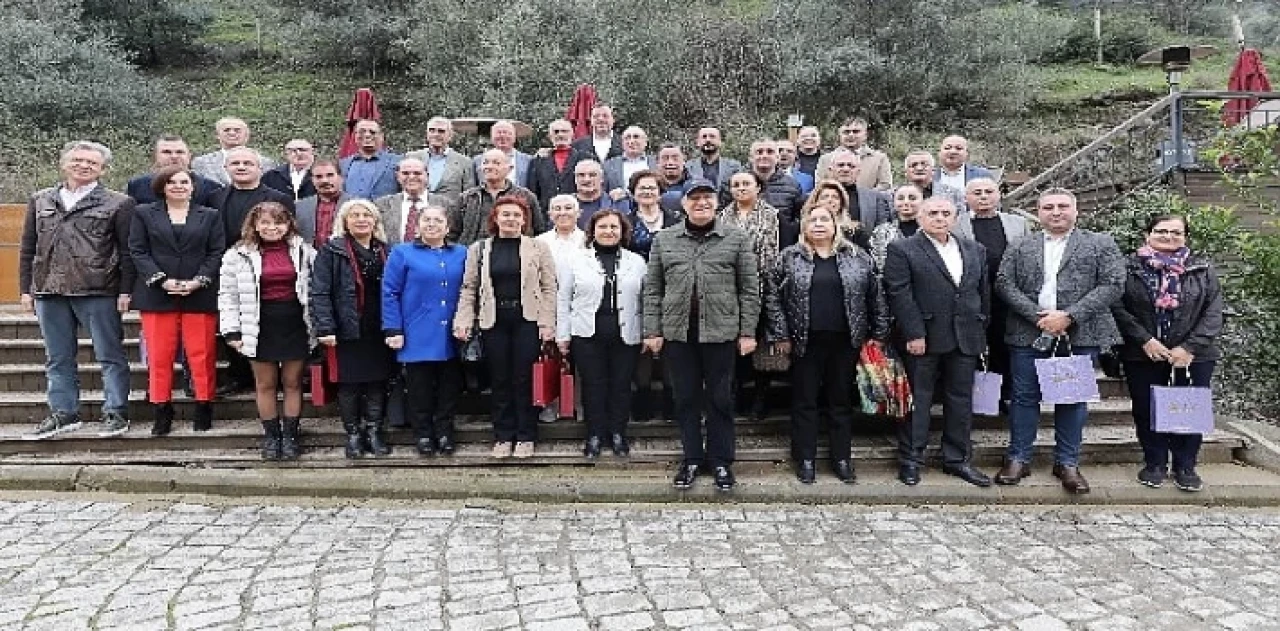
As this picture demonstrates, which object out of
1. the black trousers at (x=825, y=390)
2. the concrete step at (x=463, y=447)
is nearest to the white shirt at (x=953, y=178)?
the concrete step at (x=463, y=447)

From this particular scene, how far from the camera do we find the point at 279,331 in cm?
562

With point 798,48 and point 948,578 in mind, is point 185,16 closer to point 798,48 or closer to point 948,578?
point 798,48

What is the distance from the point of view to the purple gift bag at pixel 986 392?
559 cm

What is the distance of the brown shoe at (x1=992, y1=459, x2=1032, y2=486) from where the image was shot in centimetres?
552

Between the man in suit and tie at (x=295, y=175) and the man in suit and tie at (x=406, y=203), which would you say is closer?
the man in suit and tie at (x=406, y=203)

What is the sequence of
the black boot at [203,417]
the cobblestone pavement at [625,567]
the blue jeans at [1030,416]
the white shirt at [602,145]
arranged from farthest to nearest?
the white shirt at [602,145] < the black boot at [203,417] < the blue jeans at [1030,416] < the cobblestone pavement at [625,567]

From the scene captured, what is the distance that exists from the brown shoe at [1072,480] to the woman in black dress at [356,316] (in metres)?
4.48

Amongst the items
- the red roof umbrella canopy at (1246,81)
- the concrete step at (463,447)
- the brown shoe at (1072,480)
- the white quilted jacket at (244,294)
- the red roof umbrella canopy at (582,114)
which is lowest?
the brown shoe at (1072,480)

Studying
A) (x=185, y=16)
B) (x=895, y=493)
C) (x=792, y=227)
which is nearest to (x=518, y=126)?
(x=792, y=227)

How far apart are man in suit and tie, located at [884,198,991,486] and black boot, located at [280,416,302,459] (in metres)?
4.10

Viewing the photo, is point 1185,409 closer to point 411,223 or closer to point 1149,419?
point 1149,419

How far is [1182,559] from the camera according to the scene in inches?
177

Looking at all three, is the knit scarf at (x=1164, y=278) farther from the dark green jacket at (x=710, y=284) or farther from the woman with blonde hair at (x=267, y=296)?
the woman with blonde hair at (x=267, y=296)

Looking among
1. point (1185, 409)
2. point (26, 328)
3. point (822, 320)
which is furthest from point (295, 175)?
point (1185, 409)
